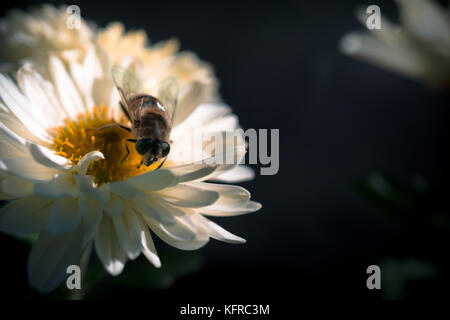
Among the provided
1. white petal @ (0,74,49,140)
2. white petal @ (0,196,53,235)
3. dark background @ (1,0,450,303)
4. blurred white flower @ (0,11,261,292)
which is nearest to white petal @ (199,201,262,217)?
blurred white flower @ (0,11,261,292)

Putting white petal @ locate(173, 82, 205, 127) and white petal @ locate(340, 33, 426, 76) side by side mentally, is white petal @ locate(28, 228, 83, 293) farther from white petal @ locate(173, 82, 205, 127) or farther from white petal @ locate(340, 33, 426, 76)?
white petal @ locate(340, 33, 426, 76)

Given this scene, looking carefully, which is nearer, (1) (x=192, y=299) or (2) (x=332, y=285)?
(1) (x=192, y=299)

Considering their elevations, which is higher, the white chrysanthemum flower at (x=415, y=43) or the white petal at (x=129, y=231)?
the white chrysanthemum flower at (x=415, y=43)

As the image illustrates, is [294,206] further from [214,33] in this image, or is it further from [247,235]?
[214,33]

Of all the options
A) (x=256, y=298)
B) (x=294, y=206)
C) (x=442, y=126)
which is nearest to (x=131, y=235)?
(x=256, y=298)

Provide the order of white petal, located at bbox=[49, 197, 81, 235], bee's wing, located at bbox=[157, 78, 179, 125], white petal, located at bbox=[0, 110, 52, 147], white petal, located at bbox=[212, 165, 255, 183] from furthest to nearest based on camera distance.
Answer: bee's wing, located at bbox=[157, 78, 179, 125]
white petal, located at bbox=[212, 165, 255, 183]
white petal, located at bbox=[0, 110, 52, 147]
white petal, located at bbox=[49, 197, 81, 235]

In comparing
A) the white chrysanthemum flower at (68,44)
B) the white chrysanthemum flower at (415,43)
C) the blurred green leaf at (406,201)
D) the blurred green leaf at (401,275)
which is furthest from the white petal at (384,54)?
the blurred green leaf at (401,275)

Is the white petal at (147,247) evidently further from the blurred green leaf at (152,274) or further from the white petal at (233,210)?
the blurred green leaf at (152,274)
